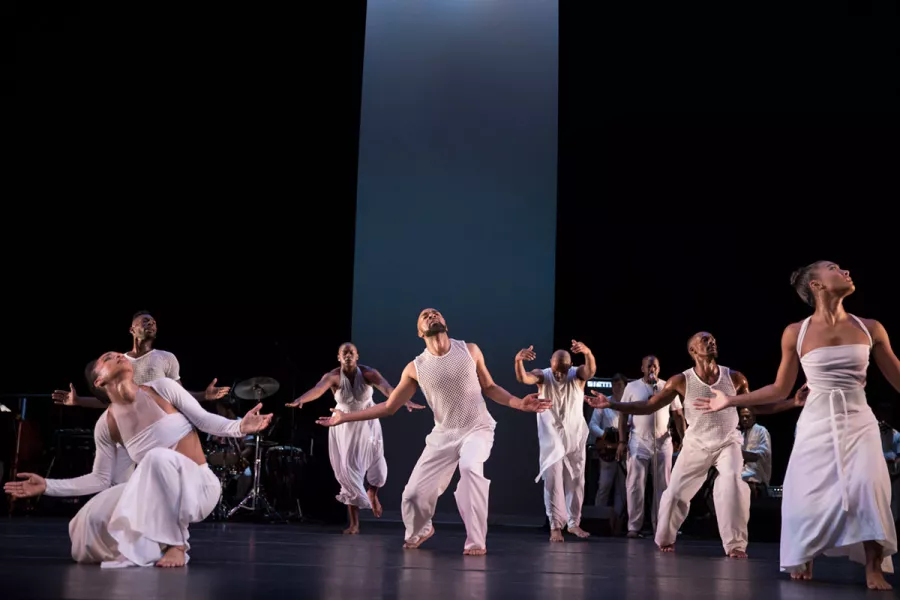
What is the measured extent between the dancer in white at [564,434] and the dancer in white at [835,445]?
351 cm

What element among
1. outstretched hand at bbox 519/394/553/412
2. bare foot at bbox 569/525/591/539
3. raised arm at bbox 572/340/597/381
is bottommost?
bare foot at bbox 569/525/591/539

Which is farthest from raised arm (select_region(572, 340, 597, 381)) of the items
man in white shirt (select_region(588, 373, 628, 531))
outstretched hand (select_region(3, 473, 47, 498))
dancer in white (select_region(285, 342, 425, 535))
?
outstretched hand (select_region(3, 473, 47, 498))

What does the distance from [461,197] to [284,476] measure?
3.47m

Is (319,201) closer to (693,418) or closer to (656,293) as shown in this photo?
(656,293)

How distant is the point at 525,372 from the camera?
25.8 ft

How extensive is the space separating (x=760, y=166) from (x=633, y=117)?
163 cm

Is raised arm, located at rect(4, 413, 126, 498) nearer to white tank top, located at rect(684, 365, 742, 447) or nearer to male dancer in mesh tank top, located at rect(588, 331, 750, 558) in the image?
male dancer in mesh tank top, located at rect(588, 331, 750, 558)

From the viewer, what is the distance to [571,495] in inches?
316

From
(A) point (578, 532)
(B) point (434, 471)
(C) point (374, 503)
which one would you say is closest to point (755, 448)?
(A) point (578, 532)

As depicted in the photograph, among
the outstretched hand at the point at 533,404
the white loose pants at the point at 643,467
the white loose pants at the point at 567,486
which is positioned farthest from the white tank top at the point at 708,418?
the white loose pants at the point at 643,467

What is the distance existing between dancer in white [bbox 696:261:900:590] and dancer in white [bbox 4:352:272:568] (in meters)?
2.45

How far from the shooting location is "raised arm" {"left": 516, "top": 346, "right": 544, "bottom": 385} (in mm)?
7085

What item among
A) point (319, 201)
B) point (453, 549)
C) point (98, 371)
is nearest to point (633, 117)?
point (319, 201)

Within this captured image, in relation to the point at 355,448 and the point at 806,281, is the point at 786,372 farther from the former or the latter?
the point at 355,448
